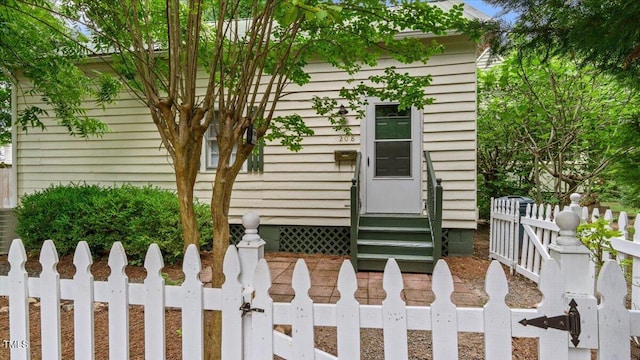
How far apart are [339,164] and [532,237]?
2.96 meters

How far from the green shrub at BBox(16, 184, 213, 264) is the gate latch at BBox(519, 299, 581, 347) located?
4.38m

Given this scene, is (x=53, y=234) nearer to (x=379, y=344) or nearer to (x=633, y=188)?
(x=379, y=344)

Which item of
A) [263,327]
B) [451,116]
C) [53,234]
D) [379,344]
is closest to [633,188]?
[379,344]

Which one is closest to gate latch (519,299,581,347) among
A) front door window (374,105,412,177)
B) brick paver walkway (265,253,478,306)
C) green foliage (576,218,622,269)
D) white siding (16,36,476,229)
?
green foliage (576,218,622,269)

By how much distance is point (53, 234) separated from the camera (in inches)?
199

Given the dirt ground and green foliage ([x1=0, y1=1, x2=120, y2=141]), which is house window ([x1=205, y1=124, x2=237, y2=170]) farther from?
the dirt ground

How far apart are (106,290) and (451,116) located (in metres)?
5.11

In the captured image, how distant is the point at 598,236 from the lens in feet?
8.35

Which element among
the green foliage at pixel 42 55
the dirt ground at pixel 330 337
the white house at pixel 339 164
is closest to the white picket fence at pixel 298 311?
the dirt ground at pixel 330 337

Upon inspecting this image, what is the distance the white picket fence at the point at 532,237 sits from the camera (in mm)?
2428

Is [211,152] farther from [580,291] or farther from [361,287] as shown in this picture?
[580,291]

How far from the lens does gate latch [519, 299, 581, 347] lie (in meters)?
1.19

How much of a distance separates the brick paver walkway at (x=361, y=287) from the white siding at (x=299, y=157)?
4.15 feet

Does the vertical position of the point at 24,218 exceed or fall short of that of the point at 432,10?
it falls short
